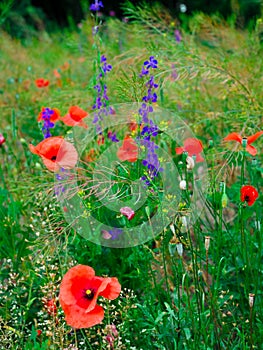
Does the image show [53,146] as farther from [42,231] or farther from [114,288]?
[114,288]

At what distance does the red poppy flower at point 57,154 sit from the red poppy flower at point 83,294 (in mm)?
308

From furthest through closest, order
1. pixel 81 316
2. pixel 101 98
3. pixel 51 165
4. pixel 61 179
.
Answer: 1. pixel 101 98
2. pixel 61 179
3. pixel 51 165
4. pixel 81 316

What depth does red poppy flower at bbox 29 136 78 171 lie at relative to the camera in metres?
1.40

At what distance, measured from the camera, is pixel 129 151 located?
4.76 feet

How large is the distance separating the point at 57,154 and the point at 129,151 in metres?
0.19

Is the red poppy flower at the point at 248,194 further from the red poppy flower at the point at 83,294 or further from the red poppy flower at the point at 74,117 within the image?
the red poppy flower at the point at 74,117

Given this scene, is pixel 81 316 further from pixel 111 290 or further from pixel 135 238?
pixel 135 238

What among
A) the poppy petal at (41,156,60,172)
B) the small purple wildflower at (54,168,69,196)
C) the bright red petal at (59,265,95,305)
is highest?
the poppy petal at (41,156,60,172)

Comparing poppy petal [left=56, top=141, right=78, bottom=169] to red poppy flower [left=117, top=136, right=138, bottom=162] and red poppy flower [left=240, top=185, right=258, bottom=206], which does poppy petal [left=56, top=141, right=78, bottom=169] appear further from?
red poppy flower [left=240, top=185, right=258, bottom=206]

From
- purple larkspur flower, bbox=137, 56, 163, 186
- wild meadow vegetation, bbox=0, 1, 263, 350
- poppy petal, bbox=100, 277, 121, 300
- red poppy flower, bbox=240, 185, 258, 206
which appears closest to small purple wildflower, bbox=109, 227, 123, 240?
wild meadow vegetation, bbox=0, 1, 263, 350

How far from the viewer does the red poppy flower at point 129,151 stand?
4.68 ft

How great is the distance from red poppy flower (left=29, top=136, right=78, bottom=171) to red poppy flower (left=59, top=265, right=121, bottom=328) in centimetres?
31

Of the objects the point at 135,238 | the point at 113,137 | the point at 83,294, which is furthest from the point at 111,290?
the point at 113,137

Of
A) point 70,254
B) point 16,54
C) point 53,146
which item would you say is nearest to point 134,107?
point 53,146
